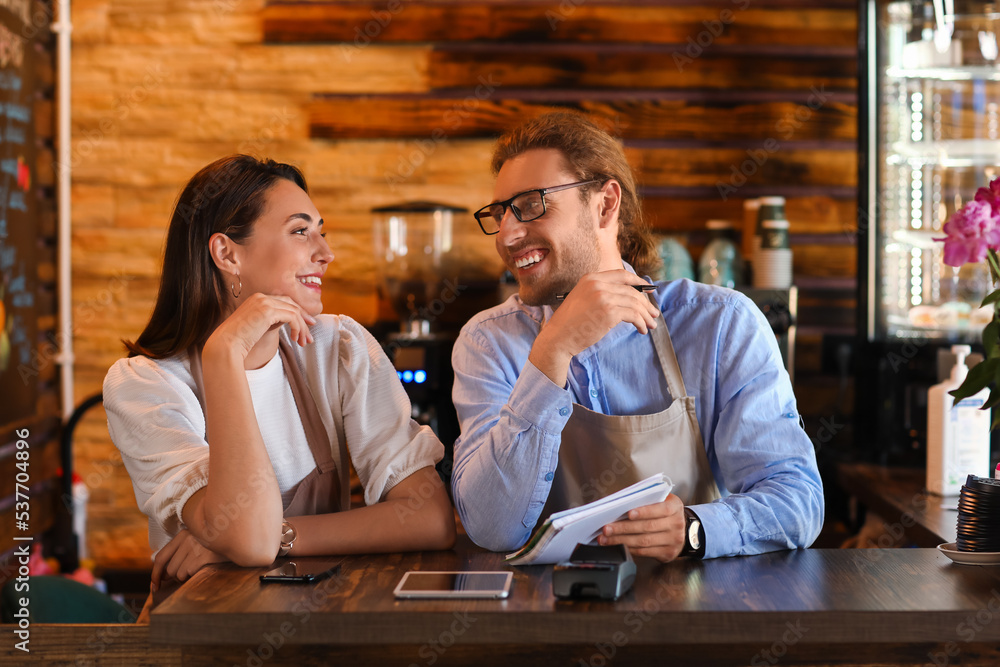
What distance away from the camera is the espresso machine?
2973mm

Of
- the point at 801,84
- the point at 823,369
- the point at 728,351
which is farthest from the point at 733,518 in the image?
the point at 801,84

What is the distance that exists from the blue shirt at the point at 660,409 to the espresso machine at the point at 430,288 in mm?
1001

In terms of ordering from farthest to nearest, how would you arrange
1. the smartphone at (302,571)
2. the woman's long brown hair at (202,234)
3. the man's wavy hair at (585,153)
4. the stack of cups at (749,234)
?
the stack of cups at (749,234) → the man's wavy hair at (585,153) → the woman's long brown hair at (202,234) → the smartphone at (302,571)

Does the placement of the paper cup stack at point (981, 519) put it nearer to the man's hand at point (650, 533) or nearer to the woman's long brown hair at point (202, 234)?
the man's hand at point (650, 533)

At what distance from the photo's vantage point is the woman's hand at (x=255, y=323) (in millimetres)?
1632

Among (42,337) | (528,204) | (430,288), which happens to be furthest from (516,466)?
(42,337)

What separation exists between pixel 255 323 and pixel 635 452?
2.53ft

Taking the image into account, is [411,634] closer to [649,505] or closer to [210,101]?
[649,505]

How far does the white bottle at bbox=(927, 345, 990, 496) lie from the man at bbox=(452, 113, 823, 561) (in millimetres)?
750

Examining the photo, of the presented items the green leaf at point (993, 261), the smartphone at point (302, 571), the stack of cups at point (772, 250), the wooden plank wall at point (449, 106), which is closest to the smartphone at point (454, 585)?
the smartphone at point (302, 571)

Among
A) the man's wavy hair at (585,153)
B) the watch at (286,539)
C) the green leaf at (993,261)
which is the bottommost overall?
the watch at (286,539)

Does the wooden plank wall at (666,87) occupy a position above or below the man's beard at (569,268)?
above

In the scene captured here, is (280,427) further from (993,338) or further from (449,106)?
(449,106)

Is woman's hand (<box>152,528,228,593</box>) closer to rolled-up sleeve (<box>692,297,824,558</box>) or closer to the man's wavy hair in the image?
rolled-up sleeve (<box>692,297,824,558</box>)
